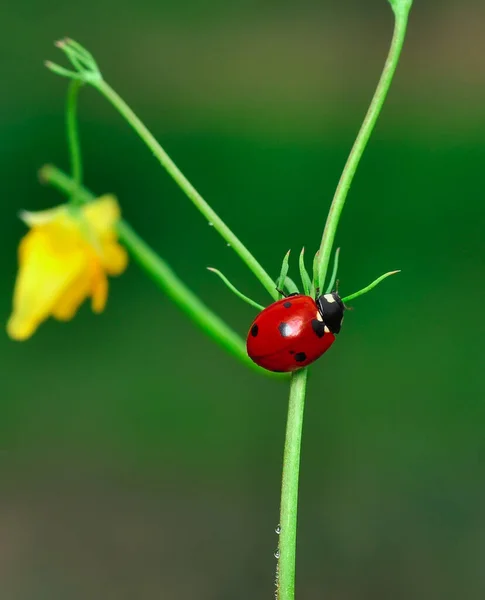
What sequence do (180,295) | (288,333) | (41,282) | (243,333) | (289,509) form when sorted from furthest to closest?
(243,333)
(41,282)
(180,295)
(288,333)
(289,509)

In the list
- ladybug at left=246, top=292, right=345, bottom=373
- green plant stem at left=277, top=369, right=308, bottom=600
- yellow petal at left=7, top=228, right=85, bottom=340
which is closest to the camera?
green plant stem at left=277, top=369, right=308, bottom=600

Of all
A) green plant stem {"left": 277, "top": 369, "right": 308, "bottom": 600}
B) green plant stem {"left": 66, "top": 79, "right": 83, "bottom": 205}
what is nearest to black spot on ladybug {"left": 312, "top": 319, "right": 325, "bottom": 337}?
green plant stem {"left": 277, "top": 369, "right": 308, "bottom": 600}

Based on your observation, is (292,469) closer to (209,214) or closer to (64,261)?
(209,214)

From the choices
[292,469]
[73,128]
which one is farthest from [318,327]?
[73,128]

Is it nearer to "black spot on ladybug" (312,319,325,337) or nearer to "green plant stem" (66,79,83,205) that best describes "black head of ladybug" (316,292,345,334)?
"black spot on ladybug" (312,319,325,337)

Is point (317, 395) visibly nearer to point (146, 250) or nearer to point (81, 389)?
point (81, 389)

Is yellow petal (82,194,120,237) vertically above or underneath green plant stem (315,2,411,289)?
above
